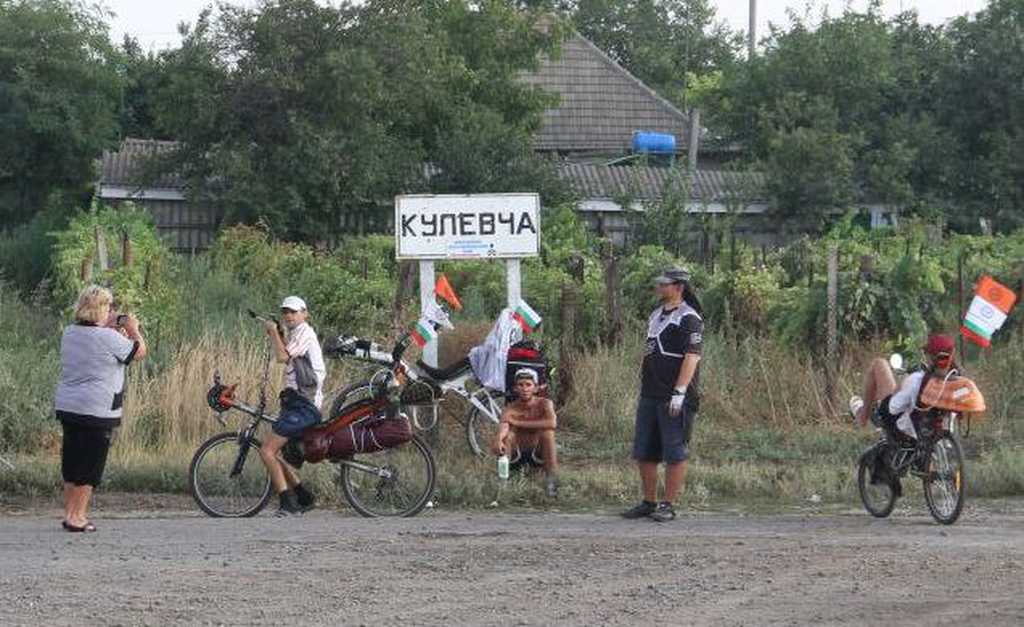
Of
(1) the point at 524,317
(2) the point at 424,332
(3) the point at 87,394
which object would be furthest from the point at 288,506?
(1) the point at 524,317

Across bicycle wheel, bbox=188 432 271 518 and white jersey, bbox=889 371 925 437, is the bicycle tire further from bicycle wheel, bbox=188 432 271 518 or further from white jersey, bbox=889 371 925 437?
white jersey, bbox=889 371 925 437

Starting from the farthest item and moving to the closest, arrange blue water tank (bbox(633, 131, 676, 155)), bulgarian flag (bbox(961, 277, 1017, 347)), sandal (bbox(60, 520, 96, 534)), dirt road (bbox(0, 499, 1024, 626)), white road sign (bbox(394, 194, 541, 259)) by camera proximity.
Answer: blue water tank (bbox(633, 131, 676, 155)) < bulgarian flag (bbox(961, 277, 1017, 347)) < white road sign (bbox(394, 194, 541, 259)) < sandal (bbox(60, 520, 96, 534)) < dirt road (bbox(0, 499, 1024, 626))

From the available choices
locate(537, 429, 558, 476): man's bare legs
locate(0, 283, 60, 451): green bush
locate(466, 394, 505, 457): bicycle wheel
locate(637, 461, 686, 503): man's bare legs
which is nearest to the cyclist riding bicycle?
locate(637, 461, 686, 503): man's bare legs

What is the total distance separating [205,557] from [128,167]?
975 inches

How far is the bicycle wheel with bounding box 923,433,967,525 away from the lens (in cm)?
1259

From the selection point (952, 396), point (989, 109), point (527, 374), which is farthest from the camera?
point (989, 109)

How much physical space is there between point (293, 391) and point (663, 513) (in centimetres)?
286

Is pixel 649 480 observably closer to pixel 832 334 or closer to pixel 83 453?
pixel 83 453

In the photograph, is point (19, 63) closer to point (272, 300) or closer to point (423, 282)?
point (272, 300)

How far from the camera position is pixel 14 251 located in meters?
30.7

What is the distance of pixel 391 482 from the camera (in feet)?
43.9

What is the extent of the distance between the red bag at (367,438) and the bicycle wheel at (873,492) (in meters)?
3.39

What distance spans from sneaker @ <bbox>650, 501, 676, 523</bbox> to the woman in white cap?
258 cm

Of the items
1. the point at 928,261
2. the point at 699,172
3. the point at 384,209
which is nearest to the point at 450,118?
the point at 384,209
